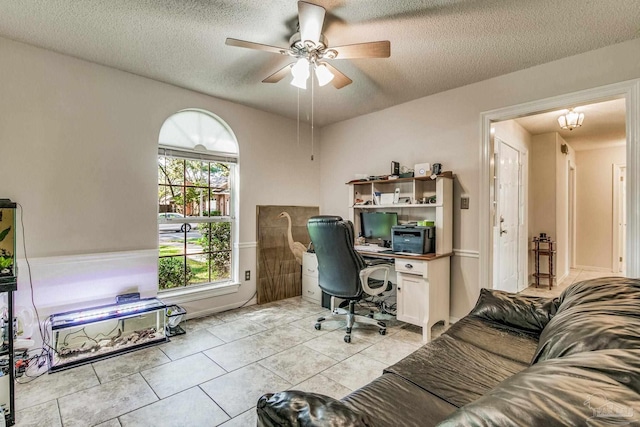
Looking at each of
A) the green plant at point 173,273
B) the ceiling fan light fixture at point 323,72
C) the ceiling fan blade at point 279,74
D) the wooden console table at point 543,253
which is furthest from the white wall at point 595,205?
the green plant at point 173,273

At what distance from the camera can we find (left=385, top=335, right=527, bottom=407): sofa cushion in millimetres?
1263

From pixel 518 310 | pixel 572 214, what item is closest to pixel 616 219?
pixel 572 214

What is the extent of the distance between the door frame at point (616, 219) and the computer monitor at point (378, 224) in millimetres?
5220

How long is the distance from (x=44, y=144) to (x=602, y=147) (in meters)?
8.61

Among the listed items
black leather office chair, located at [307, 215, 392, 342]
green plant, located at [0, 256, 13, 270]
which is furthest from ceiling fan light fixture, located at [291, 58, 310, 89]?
green plant, located at [0, 256, 13, 270]

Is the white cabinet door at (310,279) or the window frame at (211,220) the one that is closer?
the window frame at (211,220)

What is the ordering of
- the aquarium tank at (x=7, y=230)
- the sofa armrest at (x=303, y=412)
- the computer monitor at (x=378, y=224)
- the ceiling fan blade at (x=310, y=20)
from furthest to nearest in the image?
the computer monitor at (x=378, y=224), the aquarium tank at (x=7, y=230), the ceiling fan blade at (x=310, y=20), the sofa armrest at (x=303, y=412)

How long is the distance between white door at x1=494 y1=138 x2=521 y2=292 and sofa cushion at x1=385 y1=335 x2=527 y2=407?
2.63 meters

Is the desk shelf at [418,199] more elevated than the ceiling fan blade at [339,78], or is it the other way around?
the ceiling fan blade at [339,78]

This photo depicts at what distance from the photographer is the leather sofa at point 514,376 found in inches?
21.3

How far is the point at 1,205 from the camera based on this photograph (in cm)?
204

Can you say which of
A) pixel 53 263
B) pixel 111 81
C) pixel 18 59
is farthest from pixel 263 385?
pixel 18 59

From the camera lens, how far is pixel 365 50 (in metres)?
2.06

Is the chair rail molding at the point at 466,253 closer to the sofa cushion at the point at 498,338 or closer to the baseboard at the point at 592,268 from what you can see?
the sofa cushion at the point at 498,338
